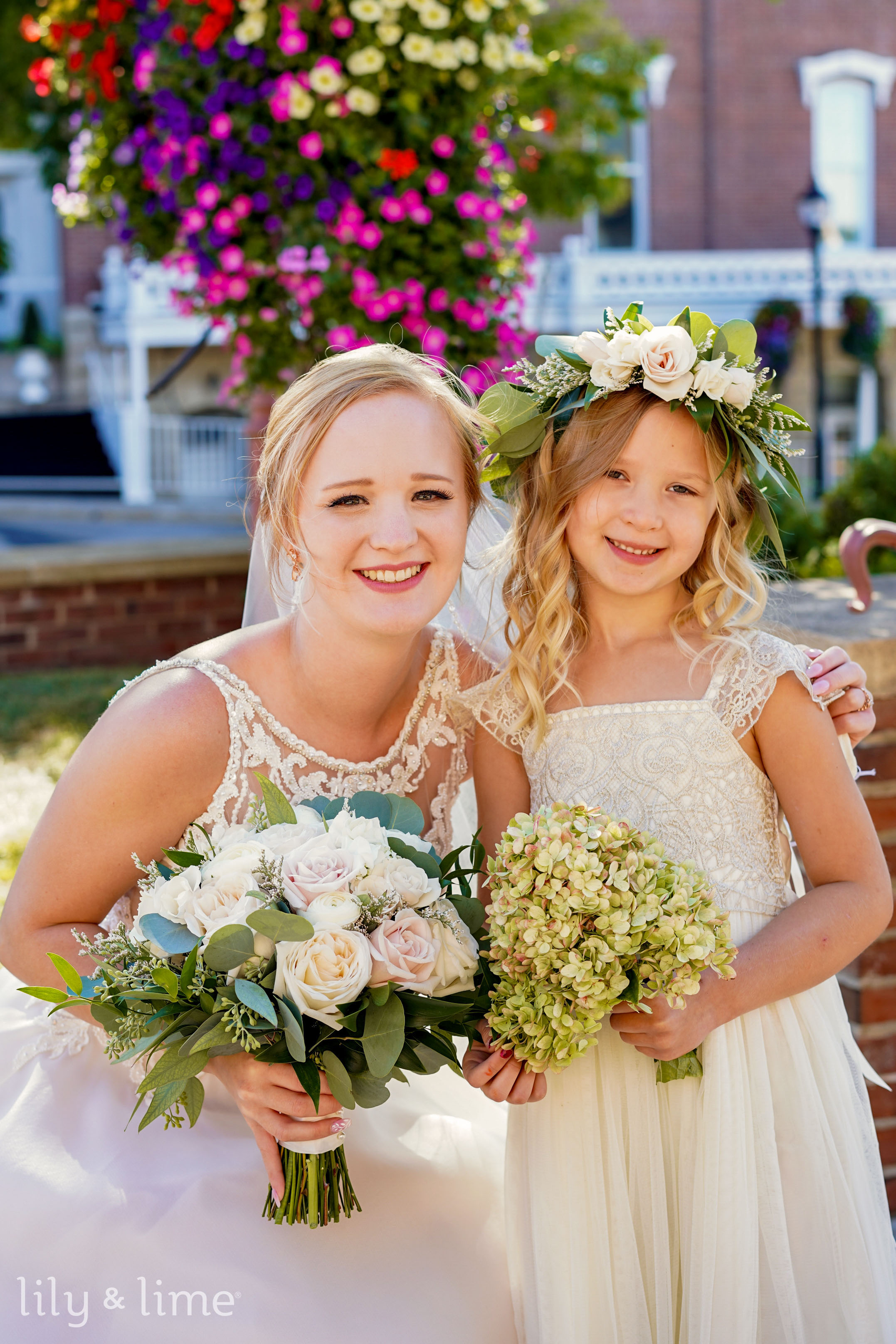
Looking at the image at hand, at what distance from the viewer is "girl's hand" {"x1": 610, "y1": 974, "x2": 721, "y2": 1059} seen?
78.3 inches

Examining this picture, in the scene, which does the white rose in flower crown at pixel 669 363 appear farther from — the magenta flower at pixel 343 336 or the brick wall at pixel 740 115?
the brick wall at pixel 740 115

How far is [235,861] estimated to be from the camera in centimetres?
189

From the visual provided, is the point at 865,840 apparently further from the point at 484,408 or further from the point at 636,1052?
the point at 484,408

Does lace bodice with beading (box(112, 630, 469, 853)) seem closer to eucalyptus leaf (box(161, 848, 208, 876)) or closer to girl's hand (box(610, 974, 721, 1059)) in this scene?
eucalyptus leaf (box(161, 848, 208, 876))

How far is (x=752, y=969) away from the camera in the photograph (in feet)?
6.88

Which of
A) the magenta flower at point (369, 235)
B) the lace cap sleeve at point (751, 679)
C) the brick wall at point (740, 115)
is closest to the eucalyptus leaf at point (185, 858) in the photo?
the lace cap sleeve at point (751, 679)

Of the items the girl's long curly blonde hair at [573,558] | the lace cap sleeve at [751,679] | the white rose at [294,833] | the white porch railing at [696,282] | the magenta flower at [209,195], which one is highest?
the white porch railing at [696,282]

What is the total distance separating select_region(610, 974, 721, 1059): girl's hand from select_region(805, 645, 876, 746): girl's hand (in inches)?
21.6

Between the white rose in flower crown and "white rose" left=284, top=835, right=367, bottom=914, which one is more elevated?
the white rose in flower crown

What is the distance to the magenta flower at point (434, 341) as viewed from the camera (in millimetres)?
4352

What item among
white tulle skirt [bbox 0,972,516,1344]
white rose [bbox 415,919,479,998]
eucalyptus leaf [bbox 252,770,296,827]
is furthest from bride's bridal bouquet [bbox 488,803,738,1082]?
white tulle skirt [bbox 0,972,516,1344]

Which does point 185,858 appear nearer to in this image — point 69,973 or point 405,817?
point 69,973

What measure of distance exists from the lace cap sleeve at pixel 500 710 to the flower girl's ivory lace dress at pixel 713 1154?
7.2 inches

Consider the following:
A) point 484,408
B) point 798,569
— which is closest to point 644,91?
point 798,569
